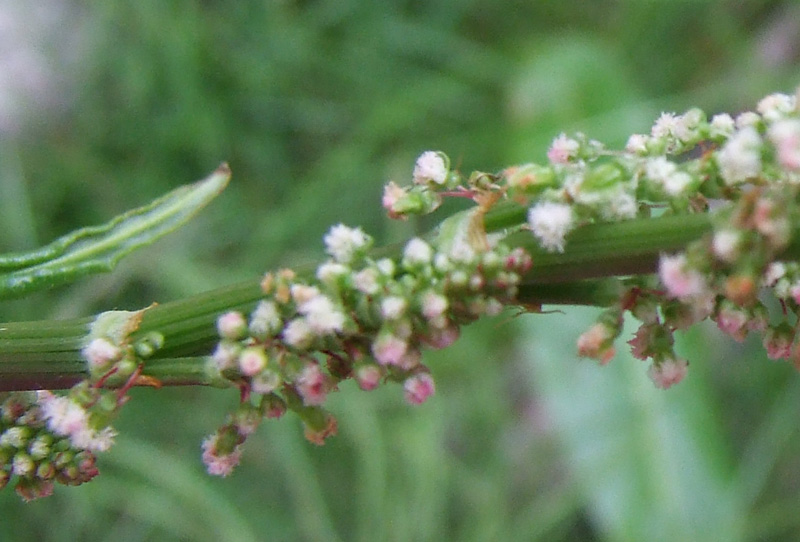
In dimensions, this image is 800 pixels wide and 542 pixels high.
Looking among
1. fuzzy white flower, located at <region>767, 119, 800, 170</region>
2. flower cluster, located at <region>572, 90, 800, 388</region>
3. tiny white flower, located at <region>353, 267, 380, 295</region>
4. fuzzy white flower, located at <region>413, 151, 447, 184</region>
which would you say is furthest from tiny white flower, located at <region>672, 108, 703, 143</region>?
tiny white flower, located at <region>353, 267, 380, 295</region>

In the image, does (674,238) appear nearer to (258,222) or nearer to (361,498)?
(361,498)

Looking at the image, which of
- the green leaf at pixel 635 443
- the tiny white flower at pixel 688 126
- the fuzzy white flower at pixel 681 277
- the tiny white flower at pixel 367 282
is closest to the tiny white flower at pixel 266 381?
the tiny white flower at pixel 367 282

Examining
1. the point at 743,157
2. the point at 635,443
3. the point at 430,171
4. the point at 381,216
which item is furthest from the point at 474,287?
the point at 381,216

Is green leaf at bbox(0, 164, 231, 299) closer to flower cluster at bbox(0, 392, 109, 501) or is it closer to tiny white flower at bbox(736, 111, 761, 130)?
flower cluster at bbox(0, 392, 109, 501)

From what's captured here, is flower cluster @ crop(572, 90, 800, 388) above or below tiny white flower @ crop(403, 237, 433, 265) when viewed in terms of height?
below

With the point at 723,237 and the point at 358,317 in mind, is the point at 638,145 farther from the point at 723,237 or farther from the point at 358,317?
the point at 358,317

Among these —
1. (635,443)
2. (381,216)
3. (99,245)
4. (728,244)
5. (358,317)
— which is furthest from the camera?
(381,216)

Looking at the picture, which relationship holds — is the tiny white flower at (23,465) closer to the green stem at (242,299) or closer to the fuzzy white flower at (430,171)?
the green stem at (242,299)
